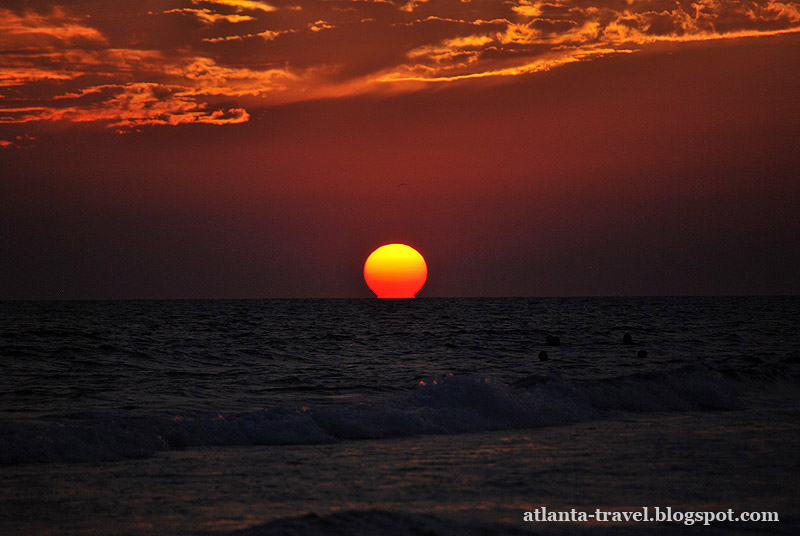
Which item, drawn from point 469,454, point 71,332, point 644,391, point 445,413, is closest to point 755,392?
point 644,391

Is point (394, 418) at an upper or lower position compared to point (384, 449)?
upper

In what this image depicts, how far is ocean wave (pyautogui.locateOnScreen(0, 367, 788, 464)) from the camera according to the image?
42.9ft

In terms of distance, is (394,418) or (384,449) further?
(394,418)

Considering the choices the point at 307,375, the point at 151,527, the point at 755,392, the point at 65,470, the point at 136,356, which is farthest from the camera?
the point at 136,356

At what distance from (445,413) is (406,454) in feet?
12.8

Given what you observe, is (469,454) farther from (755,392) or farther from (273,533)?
(755,392)

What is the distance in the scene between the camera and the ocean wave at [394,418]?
13086 mm

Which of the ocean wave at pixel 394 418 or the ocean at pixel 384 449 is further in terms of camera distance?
the ocean wave at pixel 394 418

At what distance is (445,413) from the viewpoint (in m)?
16.7

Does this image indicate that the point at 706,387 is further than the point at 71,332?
No

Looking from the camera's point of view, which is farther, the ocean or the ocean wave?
the ocean wave

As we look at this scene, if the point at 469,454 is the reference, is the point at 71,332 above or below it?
above

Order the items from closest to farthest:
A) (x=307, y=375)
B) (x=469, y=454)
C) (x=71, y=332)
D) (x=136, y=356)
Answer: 1. (x=469, y=454)
2. (x=307, y=375)
3. (x=136, y=356)
4. (x=71, y=332)

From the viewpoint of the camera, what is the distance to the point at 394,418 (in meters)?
16.0
